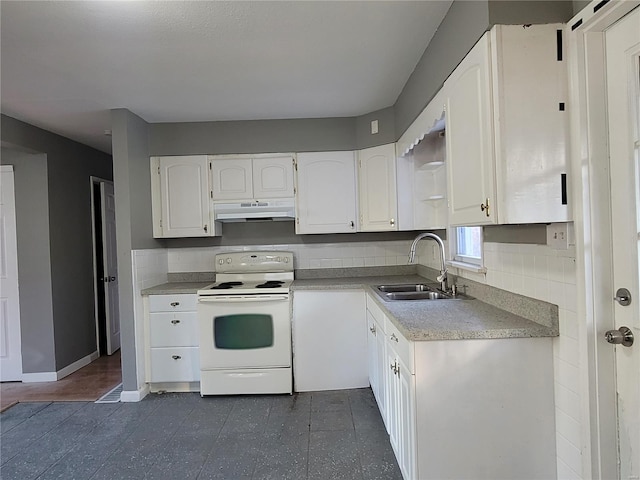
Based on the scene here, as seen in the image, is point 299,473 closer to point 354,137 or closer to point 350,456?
point 350,456

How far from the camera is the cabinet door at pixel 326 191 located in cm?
352

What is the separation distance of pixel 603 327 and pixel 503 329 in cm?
34

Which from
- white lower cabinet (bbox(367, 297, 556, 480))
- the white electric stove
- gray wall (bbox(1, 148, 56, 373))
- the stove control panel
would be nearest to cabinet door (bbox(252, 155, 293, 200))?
the stove control panel

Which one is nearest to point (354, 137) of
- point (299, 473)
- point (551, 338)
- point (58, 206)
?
point (551, 338)

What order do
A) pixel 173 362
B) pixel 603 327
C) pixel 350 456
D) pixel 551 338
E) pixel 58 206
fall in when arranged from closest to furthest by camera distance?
pixel 603 327
pixel 551 338
pixel 350 456
pixel 173 362
pixel 58 206

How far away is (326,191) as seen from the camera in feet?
11.6

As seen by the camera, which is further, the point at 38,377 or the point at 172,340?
the point at 38,377

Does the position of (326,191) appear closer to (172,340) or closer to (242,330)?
(242,330)

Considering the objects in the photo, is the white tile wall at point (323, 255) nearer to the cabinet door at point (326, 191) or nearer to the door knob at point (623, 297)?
the cabinet door at point (326, 191)

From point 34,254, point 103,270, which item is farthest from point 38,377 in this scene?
point 103,270

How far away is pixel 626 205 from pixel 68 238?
442 cm

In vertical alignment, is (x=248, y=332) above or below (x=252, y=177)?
below

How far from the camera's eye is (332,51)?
2275 millimetres

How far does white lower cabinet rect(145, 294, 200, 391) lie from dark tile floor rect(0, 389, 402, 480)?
0.19 metres
